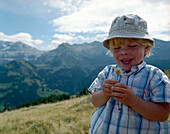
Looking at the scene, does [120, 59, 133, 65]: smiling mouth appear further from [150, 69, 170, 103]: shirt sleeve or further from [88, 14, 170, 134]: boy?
[150, 69, 170, 103]: shirt sleeve

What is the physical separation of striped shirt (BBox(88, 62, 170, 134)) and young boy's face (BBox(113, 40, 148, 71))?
0.10m

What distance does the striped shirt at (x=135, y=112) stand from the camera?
1.96 m

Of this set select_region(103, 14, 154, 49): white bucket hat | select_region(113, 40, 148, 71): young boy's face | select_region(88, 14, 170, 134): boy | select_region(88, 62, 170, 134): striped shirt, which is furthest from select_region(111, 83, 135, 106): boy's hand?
select_region(103, 14, 154, 49): white bucket hat

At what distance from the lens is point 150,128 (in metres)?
2.00

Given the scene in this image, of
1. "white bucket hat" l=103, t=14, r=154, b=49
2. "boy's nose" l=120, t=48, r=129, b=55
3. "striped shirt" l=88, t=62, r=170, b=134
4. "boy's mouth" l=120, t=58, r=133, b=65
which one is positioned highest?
"white bucket hat" l=103, t=14, r=154, b=49

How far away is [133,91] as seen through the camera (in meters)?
2.09

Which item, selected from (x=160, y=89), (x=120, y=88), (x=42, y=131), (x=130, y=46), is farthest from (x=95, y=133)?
(x=42, y=131)

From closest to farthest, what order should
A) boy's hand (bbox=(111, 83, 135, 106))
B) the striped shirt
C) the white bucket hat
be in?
1. boy's hand (bbox=(111, 83, 135, 106))
2. the striped shirt
3. the white bucket hat

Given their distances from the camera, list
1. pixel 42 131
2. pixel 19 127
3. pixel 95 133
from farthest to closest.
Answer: pixel 19 127
pixel 42 131
pixel 95 133

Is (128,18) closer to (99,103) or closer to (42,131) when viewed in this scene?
(99,103)

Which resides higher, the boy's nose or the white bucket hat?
the white bucket hat

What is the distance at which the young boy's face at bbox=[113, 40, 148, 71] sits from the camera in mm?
2146

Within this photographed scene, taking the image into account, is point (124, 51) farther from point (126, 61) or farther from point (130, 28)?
point (130, 28)

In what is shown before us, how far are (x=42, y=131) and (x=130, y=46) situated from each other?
4379 millimetres
